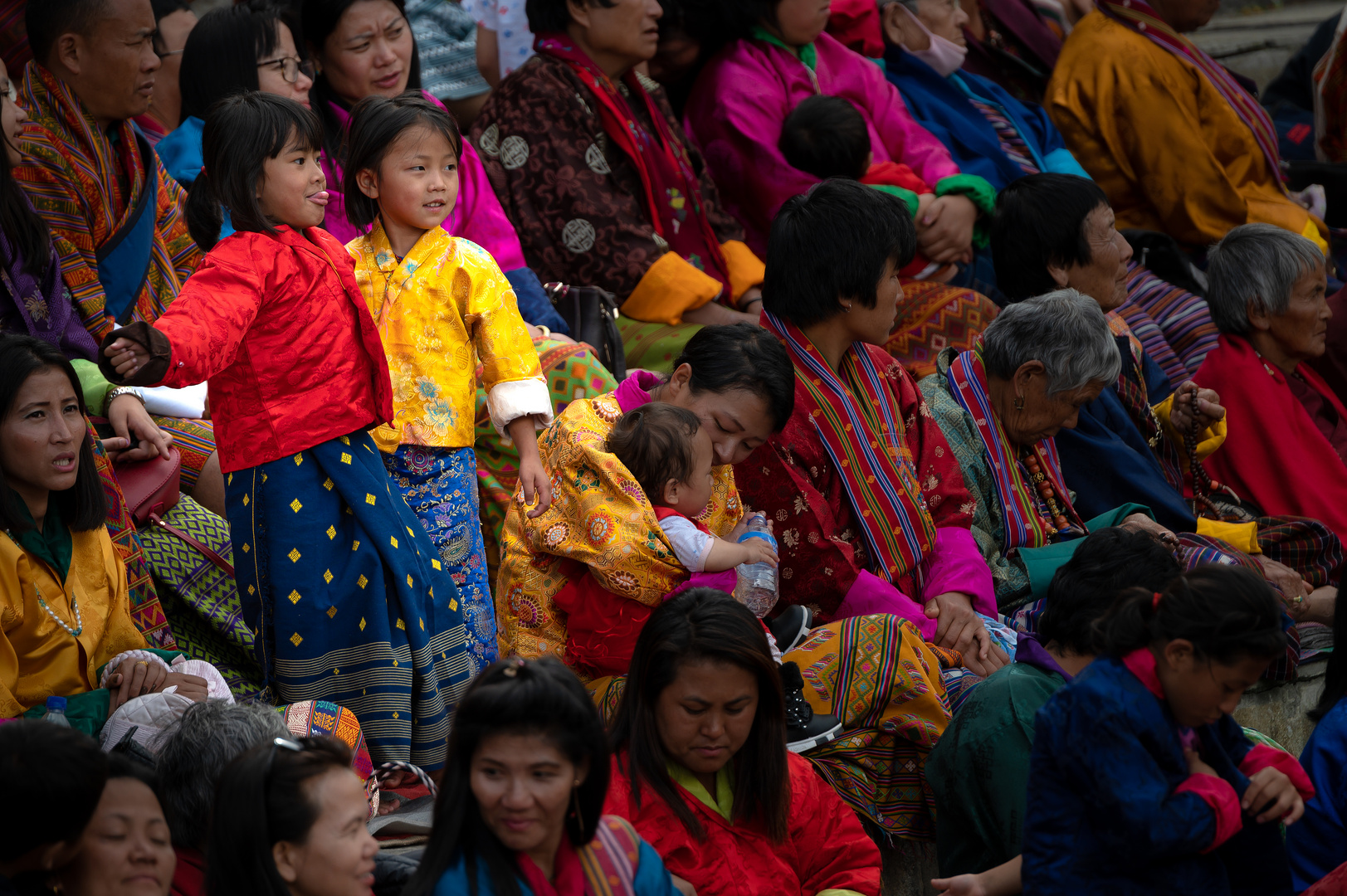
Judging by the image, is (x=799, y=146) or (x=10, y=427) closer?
(x=10, y=427)

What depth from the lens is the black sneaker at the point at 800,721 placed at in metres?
3.22

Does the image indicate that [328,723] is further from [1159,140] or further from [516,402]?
[1159,140]

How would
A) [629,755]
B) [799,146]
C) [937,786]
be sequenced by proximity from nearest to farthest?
[629,755], [937,786], [799,146]

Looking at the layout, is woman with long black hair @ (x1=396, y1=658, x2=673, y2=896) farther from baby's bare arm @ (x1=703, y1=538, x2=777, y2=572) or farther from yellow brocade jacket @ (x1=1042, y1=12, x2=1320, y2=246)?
yellow brocade jacket @ (x1=1042, y1=12, x2=1320, y2=246)

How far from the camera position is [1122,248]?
4988 mm

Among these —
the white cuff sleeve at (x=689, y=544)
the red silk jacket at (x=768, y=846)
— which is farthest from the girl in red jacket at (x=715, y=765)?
the white cuff sleeve at (x=689, y=544)

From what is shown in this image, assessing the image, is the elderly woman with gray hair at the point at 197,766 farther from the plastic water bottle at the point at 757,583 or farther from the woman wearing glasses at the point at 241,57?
the woman wearing glasses at the point at 241,57

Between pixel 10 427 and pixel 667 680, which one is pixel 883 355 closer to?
pixel 667 680

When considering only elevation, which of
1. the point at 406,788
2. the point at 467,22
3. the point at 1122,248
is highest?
the point at 467,22

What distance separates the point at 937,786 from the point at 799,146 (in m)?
3.08

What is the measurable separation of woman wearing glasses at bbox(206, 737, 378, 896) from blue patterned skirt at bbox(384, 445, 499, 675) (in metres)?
1.20

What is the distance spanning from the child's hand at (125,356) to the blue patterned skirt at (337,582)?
665 millimetres

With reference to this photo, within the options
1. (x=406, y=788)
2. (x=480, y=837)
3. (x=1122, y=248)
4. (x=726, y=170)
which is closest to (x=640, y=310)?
(x=726, y=170)

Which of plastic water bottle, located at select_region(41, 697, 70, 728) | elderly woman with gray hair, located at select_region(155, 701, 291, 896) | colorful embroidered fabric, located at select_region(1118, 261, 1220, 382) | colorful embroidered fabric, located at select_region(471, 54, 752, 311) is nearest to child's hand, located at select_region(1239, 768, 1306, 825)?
elderly woman with gray hair, located at select_region(155, 701, 291, 896)
